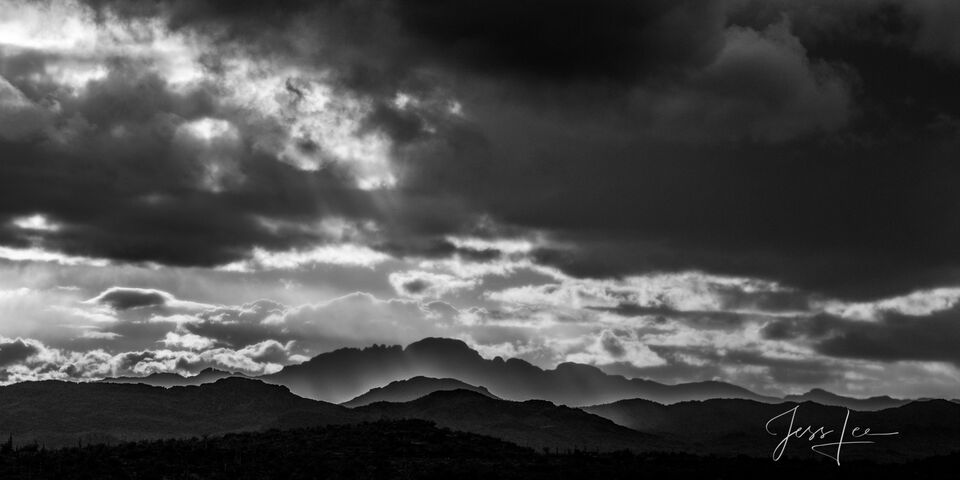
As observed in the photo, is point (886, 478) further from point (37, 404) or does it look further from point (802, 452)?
point (37, 404)

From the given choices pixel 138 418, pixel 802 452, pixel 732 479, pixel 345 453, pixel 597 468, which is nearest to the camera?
pixel 732 479

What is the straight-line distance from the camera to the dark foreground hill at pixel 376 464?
69.4m

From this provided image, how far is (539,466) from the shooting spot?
7556 cm

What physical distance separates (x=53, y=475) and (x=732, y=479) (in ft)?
156

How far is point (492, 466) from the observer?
74750 millimetres

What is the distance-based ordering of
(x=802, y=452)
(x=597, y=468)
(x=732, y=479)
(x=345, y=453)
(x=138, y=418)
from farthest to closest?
(x=138, y=418) → (x=802, y=452) → (x=345, y=453) → (x=597, y=468) → (x=732, y=479)

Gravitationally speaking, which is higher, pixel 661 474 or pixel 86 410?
pixel 86 410

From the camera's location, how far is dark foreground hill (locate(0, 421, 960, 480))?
69438 millimetres

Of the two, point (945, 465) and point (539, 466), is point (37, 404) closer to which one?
point (539, 466)

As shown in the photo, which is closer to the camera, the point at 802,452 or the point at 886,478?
the point at 886,478

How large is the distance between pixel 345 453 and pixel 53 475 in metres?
23.6

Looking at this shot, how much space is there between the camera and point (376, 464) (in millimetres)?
76000

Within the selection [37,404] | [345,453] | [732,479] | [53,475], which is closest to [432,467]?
[345,453]

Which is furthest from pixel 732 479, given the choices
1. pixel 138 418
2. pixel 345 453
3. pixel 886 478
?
pixel 138 418
